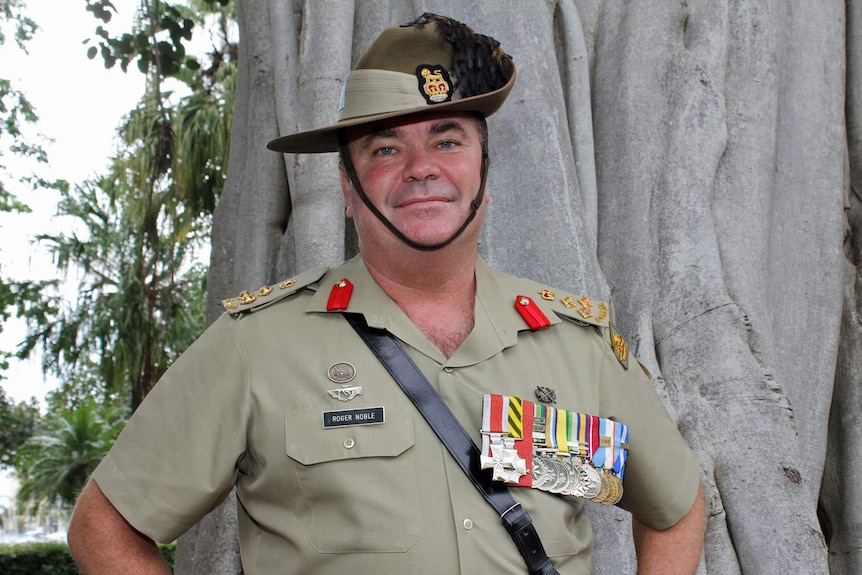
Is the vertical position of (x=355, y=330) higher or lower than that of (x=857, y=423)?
higher

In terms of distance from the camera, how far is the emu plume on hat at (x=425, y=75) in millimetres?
2148

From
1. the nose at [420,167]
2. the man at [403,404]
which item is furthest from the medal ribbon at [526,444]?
the nose at [420,167]

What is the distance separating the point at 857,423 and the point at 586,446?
233 cm

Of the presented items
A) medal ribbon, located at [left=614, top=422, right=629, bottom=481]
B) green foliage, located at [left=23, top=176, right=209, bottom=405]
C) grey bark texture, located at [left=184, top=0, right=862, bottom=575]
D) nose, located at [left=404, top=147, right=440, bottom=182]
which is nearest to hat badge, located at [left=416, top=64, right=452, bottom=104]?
nose, located at [left=404, top=147, right=440, bottom=182]

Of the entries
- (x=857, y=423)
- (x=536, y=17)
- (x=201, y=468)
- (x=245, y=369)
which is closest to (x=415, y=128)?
(x=245, y=369)

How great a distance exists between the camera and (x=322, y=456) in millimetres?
1894

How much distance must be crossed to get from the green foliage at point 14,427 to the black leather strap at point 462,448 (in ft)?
60.4

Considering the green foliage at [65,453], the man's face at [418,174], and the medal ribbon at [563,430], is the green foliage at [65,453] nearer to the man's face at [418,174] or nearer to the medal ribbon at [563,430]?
the man's face at [418,174]

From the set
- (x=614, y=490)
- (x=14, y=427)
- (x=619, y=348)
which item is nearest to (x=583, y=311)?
(x=619, y=348)

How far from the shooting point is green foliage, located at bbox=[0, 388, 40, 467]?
19.4 meters

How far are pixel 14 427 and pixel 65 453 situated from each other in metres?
1.91

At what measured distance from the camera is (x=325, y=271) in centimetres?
221

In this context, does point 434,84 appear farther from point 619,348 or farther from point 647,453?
point 647,453

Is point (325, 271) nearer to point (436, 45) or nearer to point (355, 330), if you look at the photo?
point (355, 330)
